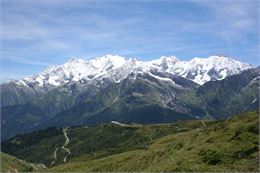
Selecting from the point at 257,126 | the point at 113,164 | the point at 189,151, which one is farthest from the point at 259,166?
the point at 113,164

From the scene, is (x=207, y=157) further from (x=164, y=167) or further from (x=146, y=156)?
(x=146, y=156)

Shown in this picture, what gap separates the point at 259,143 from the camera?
277 feet

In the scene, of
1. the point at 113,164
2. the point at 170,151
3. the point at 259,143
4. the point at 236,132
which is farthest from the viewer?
the point at 113,164

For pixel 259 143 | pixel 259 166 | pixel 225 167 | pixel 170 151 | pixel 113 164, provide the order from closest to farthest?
pixel 259 166 → pixel 225 167 → pixel 259 143 → pixel 170 151 → pixel 113 164

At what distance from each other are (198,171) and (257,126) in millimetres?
25676

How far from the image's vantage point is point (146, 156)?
123 meters

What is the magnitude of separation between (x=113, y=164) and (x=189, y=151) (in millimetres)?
41308

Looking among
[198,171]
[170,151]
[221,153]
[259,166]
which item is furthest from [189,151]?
[259,166]

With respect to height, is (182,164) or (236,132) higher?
(236,132)

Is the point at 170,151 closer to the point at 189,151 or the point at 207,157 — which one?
the point at 189,151

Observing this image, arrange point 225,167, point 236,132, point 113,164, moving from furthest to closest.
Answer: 1. point 113,164
2. point 236,132
3. point 225,167

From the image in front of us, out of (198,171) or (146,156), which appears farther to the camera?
(146,156)

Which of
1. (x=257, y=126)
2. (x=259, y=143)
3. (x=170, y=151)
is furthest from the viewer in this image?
(x=170, y=151)

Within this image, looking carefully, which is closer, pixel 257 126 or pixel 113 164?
pixel 257 126
